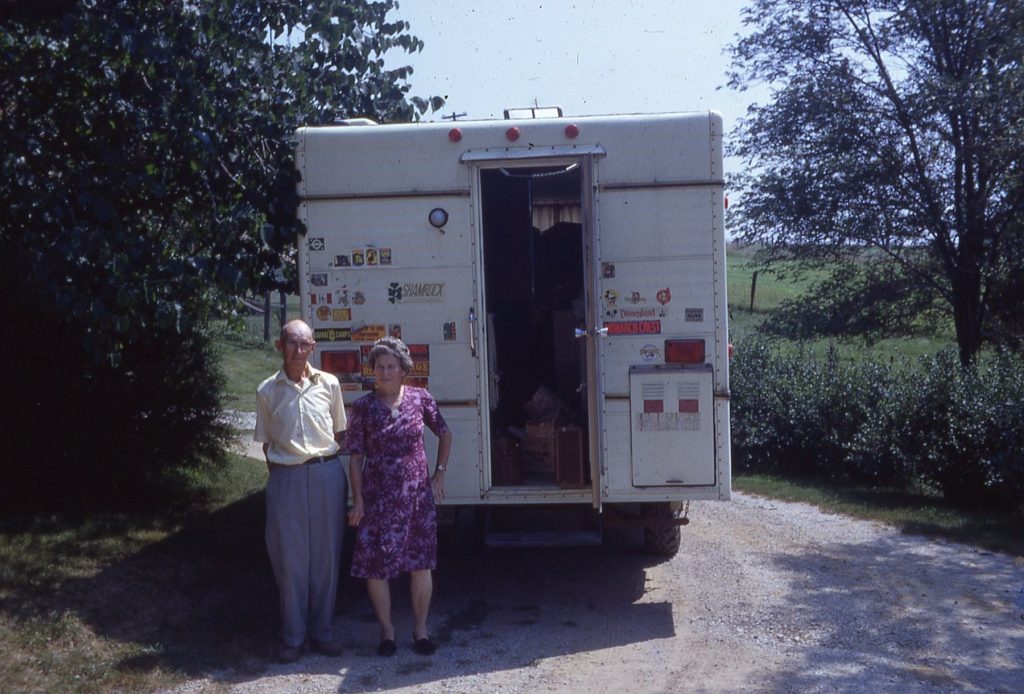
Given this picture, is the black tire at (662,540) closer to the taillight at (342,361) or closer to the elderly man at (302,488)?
the taillight at (342,361)

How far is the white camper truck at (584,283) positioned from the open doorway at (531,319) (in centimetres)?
25

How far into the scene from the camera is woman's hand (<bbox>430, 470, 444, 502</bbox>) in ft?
20.2

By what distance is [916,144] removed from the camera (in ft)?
50.5

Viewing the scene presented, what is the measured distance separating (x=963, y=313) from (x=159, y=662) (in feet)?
42.6

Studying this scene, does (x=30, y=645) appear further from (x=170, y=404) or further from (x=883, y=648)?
(x=883, y=648)

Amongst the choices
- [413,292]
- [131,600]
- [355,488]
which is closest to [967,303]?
[413,292]

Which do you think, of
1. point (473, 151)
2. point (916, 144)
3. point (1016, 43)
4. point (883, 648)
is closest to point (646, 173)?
point (473, 151)

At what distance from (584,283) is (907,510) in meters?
4.80

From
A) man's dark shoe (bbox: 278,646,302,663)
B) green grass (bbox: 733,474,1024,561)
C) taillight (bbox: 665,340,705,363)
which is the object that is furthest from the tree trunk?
man's dark shoe (bbox: 278,646,302,663)

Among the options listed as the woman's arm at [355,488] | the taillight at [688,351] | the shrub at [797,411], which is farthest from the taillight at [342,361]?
the shrub at [797,411]

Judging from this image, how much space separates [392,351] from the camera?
592cm

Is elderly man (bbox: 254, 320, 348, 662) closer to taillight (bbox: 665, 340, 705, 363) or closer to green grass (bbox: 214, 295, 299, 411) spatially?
taillight (bbox: 665, 340, 705, 363)

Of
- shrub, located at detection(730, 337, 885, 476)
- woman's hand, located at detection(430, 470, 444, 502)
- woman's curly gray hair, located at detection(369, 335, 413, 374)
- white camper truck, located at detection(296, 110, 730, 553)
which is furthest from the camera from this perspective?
shrub, located at detection(730, 337, 885, 476)

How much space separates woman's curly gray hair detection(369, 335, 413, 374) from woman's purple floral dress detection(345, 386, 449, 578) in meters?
0.22
